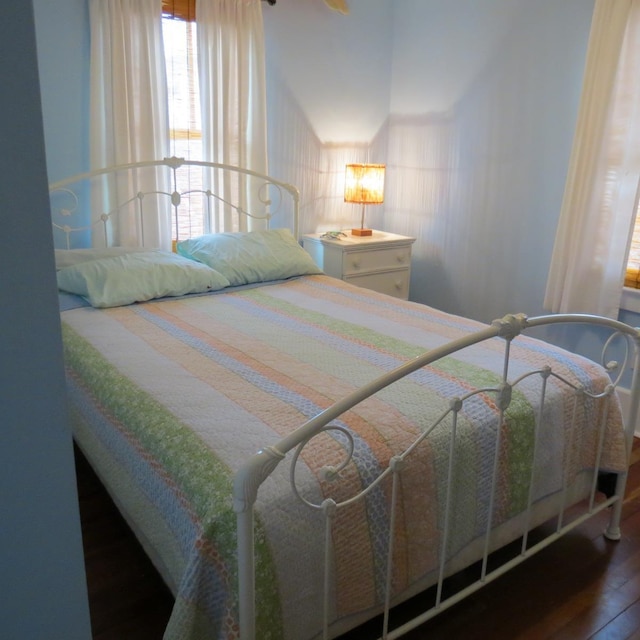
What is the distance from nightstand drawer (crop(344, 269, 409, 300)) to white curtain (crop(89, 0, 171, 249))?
1167mm

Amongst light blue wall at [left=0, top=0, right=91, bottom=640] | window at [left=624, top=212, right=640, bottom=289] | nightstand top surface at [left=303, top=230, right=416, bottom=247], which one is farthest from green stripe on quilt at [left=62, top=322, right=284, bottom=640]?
window at [left=624, top=212, right=640, bottom=289]

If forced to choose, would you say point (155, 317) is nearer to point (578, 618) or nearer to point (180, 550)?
point (180, 550)

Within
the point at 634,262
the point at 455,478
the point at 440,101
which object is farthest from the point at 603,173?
the point at 455,478

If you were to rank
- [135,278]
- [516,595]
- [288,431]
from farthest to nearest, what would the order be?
1. [135,278]
2. [516,595]
3. [288,431]

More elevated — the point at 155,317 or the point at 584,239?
the point at 584,239

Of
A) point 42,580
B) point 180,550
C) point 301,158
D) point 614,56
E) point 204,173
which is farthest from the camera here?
point 301,158

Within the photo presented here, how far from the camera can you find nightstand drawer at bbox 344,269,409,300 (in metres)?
3.52

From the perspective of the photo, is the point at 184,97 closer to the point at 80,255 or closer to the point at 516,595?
the point at 80,255

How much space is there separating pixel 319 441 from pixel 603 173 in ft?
6.77

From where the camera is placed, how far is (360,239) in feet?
11.8

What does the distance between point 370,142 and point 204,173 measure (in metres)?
1.20

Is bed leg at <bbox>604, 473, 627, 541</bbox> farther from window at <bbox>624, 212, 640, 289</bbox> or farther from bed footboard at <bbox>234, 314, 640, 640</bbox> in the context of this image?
window at <bbox>624, 212, 640, 289</bbox>

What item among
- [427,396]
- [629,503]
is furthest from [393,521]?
[629,503]

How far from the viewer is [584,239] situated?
285 centimetres
